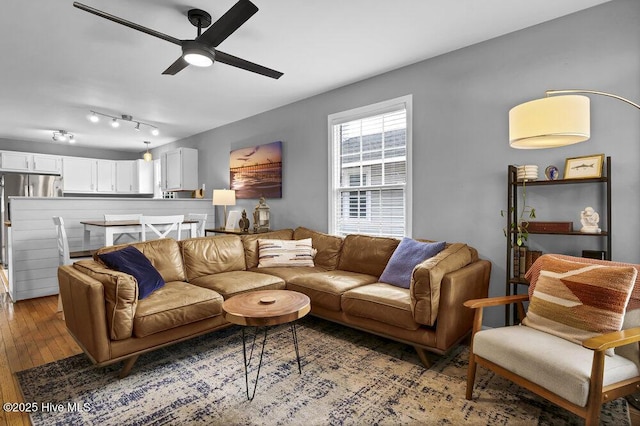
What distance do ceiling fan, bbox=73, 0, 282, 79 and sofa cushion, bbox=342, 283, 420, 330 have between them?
1.99 meters

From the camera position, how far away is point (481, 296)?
108 inches

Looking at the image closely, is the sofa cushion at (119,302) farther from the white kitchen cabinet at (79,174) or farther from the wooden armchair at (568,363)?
the white kitchen cabinet at (79,174)

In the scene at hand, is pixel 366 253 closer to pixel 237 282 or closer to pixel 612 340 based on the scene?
pixel 237 282

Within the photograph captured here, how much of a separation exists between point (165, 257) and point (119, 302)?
1.01 meters

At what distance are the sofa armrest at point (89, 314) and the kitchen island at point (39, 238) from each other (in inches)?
98.3

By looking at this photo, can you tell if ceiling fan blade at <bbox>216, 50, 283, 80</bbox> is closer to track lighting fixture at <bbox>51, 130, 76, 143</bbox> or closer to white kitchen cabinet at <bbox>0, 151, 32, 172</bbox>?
track lighting fixture at <bbox>51, 130, 76, 143</bbox>

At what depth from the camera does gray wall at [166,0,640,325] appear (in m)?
2.32

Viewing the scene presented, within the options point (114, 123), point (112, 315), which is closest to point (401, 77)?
point (112, 315)

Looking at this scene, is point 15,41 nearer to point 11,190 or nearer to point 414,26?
point 414,26

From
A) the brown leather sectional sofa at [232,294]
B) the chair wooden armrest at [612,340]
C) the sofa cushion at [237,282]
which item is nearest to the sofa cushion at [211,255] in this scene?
the brown leather sectional sofa at [232,294]

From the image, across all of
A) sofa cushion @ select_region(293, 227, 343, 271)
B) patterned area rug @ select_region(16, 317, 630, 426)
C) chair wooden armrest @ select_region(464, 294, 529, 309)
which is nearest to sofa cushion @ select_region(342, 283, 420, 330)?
patterned area rug @ select_region(16, 317, 630, 426)

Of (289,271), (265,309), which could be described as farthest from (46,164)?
(265,309)

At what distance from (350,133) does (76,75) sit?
317 cm

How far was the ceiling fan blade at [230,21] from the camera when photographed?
1.87 meters
